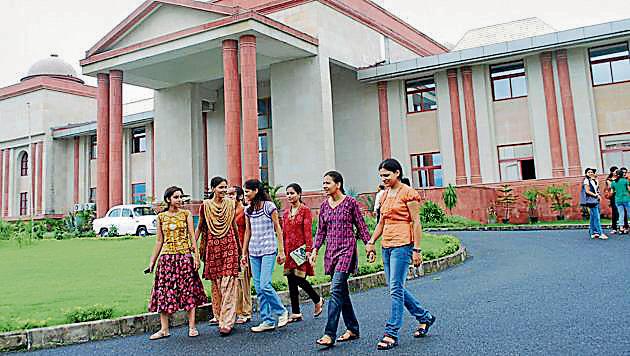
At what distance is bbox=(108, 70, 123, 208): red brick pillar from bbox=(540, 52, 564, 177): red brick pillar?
18708mm

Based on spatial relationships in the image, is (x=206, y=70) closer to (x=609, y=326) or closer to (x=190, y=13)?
(x=190, y=13)

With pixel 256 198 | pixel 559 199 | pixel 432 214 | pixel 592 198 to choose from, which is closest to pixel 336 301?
pixel 256 198

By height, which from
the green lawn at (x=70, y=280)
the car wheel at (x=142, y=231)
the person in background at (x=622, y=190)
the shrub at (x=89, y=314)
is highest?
the person in background at (x=622, y=190)

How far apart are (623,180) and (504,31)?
2696 centimetres

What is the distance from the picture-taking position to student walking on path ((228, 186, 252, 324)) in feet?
21.7

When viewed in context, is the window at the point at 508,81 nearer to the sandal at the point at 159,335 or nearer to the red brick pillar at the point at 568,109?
the red brick pillar at the point at 568,109

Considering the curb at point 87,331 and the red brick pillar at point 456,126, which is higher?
the red brick pillar at point 456,126

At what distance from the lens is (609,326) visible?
525cm

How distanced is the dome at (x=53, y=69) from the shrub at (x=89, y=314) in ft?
122

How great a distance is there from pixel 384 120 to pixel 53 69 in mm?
26384

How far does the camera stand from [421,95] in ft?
86.2

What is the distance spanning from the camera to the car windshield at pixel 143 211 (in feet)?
77.5

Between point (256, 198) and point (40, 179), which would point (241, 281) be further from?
point (40, 179)

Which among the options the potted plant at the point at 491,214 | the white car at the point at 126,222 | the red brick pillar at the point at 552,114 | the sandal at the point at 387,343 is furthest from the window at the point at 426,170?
the sandal at the point at 387,343
